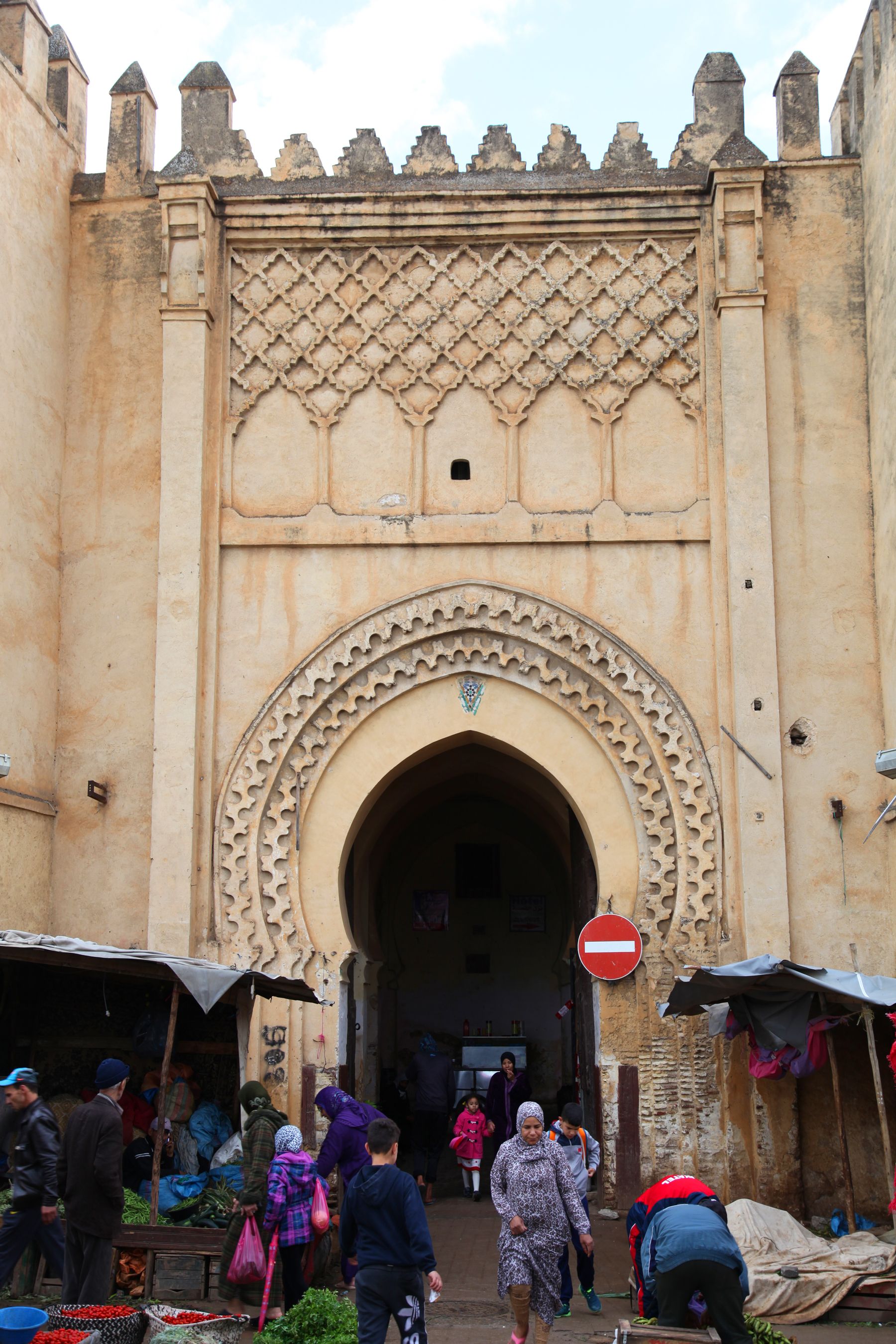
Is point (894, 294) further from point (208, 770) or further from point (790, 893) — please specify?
point (208, 770)

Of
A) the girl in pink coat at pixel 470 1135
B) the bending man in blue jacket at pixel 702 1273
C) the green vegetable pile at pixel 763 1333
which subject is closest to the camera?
the bending man in blue jacket at pixel 702 1273

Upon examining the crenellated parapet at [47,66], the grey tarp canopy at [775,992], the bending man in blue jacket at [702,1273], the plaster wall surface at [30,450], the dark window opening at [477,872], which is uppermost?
the crenellated parapet at [47,66]

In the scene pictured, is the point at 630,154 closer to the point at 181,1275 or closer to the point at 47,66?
the point at 47,66

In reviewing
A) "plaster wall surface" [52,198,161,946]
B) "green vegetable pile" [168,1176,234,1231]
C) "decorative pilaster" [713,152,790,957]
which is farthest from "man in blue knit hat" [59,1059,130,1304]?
"decorative pilaster" [713,152,790,957]

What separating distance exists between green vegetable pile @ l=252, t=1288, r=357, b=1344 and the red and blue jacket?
125 centimetres

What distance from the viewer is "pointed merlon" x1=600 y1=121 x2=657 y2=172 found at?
1039 cm

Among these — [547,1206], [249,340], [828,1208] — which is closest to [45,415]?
[249,340]

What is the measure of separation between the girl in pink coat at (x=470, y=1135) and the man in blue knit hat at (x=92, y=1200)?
4.78 metres

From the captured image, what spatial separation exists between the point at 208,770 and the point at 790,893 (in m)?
4.17

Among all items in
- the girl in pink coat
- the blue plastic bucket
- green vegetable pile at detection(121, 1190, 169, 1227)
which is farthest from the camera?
the girl in pink coat

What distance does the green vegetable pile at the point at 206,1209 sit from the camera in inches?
300

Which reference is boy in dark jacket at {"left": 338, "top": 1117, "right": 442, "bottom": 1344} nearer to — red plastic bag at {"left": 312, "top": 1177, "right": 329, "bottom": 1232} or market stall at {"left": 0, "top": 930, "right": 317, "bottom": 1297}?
red plastic bag at {"left": 312, "top": 1177, "right": 329, "bottom": 1232}

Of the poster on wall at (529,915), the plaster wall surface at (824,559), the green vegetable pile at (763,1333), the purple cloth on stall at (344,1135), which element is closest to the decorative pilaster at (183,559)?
the purple cloth on stall at (344,1135)

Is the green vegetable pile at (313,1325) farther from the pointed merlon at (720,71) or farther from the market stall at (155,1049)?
the pointed merlon at (720,71)
